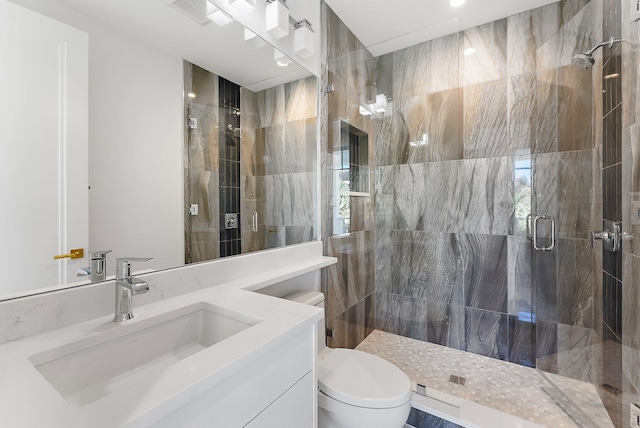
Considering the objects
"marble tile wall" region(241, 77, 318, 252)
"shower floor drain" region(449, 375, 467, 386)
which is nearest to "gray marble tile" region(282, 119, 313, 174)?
"marble tile wall" region(241, 77, 318, 252)

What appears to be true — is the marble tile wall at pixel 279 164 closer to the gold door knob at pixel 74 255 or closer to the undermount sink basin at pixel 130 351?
the undermount sink basin at pixel 130 351

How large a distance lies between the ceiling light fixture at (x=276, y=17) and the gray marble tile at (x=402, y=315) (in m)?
2.03

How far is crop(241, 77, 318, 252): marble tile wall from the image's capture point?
1.45 m

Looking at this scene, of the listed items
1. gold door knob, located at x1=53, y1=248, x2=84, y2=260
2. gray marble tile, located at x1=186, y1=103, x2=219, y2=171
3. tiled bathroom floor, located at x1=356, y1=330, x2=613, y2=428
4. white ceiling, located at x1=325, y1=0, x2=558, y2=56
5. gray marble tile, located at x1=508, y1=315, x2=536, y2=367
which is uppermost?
white ceiling, located at x1=325, y1=0, x2=558, y2=56

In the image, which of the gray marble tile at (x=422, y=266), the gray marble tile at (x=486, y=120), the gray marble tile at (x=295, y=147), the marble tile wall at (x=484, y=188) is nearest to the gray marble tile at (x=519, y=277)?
the marble tile wall at (x=484, y=188)

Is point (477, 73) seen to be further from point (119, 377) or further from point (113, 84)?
point (119, 377)

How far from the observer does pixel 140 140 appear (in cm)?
100

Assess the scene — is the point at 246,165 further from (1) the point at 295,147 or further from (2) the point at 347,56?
(2) the point at 347,56

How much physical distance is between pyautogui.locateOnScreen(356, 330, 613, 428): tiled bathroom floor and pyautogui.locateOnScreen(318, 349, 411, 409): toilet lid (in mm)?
566

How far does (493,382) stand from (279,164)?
1.99m

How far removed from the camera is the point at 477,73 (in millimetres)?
2209

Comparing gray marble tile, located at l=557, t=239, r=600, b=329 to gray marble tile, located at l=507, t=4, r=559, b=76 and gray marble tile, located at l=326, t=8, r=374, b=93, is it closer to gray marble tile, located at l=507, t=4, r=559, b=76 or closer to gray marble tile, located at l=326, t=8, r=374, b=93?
gray marble tile, located at l=507, t=4, r=559, b=76

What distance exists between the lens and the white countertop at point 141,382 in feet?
1.45

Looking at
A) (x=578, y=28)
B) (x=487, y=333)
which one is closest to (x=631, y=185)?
(x=578, y=28)
